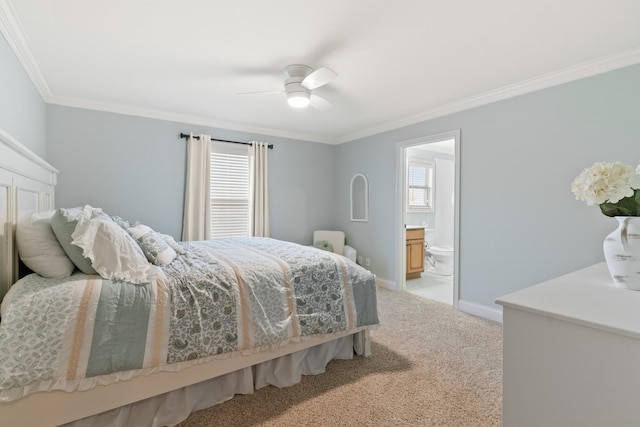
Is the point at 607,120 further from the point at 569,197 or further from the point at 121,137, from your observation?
the point at 121,137

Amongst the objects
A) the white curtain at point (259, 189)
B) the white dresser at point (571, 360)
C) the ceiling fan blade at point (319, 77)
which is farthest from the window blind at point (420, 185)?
the white dresser at point (571, 360)

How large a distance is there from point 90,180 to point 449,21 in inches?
153

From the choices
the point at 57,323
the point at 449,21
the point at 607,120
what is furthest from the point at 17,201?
the point at 607,120

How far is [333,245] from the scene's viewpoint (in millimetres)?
4801

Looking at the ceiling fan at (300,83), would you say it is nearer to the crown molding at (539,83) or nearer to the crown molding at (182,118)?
the crown molding at (539,83)

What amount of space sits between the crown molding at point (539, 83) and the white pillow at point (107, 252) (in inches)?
134

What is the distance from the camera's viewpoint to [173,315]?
1602 mm

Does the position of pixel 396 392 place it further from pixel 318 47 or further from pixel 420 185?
pixel 420 185

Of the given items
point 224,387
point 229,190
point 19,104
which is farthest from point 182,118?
point 224,387

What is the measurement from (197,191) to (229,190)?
0.46 meters

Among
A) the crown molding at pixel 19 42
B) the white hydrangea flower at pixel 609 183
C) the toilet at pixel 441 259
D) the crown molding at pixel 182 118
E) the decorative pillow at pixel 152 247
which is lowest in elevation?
the toilet at pixel 441 259

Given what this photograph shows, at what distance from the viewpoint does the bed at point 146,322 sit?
1.33 m

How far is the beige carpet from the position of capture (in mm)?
1671

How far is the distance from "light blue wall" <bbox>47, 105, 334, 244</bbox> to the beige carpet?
2.67 m
